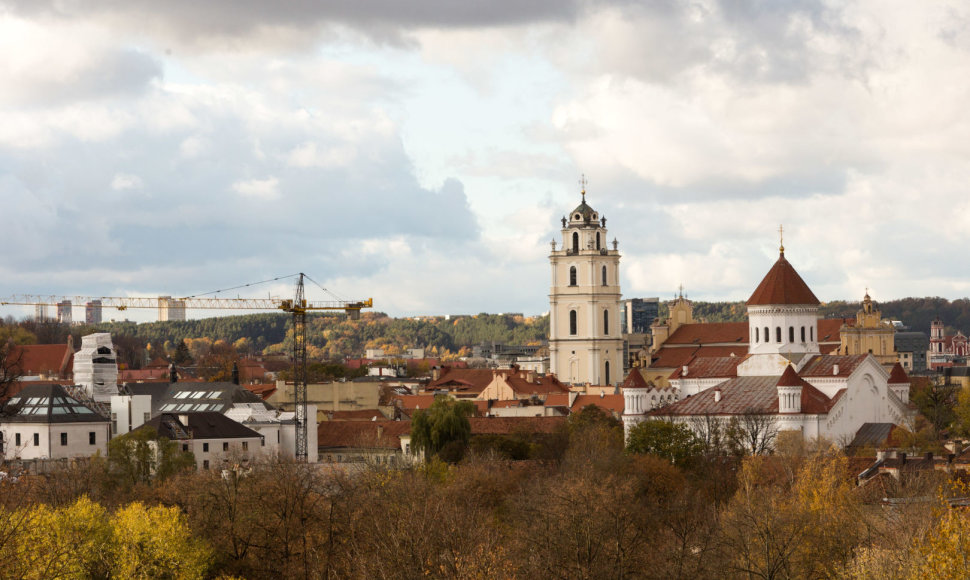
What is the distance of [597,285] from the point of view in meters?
151

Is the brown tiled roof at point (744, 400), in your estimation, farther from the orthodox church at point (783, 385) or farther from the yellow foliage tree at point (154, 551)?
the yellow foliage tree at point (154, 551)

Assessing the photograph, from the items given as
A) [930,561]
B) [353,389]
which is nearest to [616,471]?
[930,561]

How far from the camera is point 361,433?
324 feet

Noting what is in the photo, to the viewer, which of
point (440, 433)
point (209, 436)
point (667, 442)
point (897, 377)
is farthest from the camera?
point (897, 377)

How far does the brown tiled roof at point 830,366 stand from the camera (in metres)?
96.2

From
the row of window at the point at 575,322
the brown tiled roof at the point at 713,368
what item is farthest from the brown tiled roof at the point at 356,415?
the row of window at the point at 575,322

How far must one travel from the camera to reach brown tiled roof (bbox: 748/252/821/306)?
10744 centimetres

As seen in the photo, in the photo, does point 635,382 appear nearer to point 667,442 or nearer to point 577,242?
point 667,442

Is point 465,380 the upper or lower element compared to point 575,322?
lower

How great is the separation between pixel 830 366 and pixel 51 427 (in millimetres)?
45714

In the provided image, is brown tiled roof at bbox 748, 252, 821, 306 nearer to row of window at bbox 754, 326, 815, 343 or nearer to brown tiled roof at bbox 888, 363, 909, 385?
row of window at bbox 754, 326, 815, 343

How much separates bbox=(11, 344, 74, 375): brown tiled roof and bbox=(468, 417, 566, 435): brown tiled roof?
189 ft

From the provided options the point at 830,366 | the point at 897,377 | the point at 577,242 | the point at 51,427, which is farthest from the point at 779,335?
the point at 577,242

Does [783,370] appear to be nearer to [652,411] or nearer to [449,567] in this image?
[652,411]
